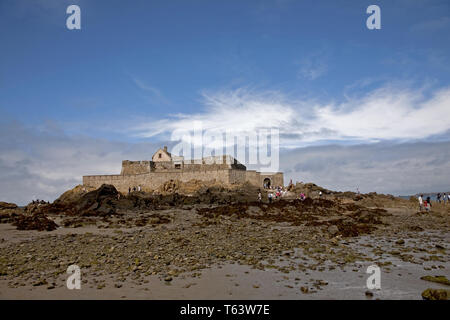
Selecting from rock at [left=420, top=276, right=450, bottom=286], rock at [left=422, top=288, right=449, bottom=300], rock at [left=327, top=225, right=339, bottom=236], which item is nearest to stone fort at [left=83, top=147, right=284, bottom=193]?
rock at [left=327, top=225, right=339, bottom=236]

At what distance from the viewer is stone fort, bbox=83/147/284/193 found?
47.9 meters

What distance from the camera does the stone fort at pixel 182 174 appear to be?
1886 inches

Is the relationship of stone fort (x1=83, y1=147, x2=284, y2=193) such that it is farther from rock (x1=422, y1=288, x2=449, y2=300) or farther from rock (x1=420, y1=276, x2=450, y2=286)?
rock (x1=422, y1=288, x2=449, y2=300)

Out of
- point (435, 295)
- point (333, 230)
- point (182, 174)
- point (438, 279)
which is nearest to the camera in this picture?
point (435, 295)

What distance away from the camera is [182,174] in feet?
163

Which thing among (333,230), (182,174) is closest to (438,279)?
(333,230)

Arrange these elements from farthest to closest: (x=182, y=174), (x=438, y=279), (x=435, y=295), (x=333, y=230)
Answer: (x=182, y=174), (x=333, y=230), (x=438, y=279), (x=435, y=295)

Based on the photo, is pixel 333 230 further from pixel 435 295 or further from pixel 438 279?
pixel 435 295

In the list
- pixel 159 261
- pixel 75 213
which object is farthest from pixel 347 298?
pixel 75 213

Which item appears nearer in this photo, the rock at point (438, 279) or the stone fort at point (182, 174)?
the rock at point (438, 279)

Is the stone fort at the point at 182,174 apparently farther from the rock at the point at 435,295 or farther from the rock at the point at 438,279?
the rock at the point at 435,295

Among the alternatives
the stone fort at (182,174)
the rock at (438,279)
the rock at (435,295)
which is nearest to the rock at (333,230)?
→ the rock at (438,279)

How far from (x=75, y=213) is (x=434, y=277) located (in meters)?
22.6
